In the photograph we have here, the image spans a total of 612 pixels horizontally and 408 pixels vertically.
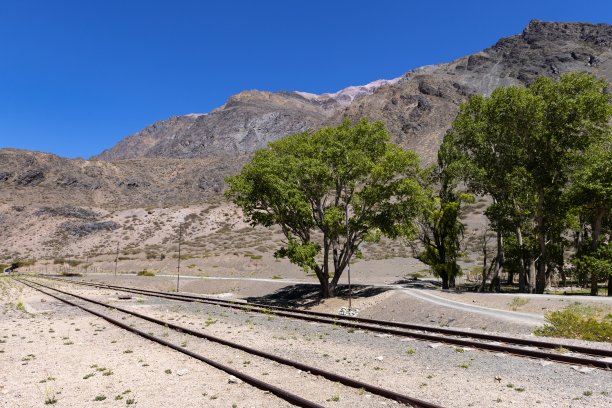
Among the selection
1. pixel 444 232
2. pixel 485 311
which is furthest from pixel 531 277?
pixel 485 311

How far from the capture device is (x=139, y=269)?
8044cm

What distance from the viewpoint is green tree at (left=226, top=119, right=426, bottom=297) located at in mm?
30766

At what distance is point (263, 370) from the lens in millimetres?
11617

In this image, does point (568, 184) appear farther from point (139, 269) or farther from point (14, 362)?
point (139, 269)

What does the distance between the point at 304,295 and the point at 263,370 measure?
26.4 m

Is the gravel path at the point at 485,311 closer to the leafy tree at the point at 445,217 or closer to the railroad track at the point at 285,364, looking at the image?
the leafy tree at the point at 445,217

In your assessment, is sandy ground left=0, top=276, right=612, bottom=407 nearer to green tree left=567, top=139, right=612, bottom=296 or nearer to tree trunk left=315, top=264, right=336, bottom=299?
tree trunk left=315, top=264, right=336, bottom=299

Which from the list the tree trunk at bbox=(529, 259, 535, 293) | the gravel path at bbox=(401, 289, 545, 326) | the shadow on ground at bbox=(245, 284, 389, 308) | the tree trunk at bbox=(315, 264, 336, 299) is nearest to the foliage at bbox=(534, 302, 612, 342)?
the gravel path at bbox=(401, 289, 545, 326)

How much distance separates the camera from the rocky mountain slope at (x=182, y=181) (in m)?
104

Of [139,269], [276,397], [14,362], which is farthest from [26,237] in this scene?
[276,397]

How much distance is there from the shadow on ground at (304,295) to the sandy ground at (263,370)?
13586 mm

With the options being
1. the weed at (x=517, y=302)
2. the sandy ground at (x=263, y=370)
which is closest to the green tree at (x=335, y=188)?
the weed at (x=517, y=302)

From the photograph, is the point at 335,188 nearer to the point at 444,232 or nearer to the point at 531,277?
the point at 444,232

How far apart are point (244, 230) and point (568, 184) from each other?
250 ft
